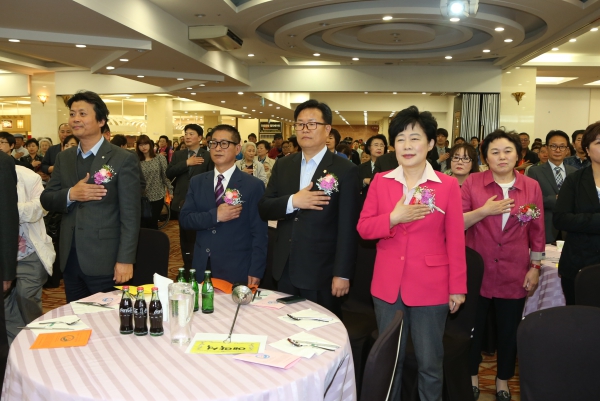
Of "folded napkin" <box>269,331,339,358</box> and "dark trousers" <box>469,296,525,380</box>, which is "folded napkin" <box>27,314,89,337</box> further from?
"dark trousers" <box>469,296,525,380</box>

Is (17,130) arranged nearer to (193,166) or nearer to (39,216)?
(193,166)

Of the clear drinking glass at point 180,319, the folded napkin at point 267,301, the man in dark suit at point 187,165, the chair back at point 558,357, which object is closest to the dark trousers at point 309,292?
the folded napkin at point 267,301

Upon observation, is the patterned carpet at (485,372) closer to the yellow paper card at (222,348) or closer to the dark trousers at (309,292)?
the dark trousers at (309,292)

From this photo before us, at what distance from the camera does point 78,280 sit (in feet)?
10.1


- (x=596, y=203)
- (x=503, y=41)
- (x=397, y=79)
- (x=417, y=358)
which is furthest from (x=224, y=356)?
(x=397, y=79)

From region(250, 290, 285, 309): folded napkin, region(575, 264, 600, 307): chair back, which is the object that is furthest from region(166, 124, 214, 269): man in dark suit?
region(575, 264, 600, 307): chair back

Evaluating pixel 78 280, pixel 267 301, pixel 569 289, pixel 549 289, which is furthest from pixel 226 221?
pixel 549 289

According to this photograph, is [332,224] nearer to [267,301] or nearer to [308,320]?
[267,301]

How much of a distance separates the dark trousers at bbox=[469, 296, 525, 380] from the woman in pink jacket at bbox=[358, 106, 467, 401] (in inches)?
29.1

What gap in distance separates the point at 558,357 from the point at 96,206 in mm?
2501

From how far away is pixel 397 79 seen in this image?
1238 cm

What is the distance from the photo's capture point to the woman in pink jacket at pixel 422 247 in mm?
2432

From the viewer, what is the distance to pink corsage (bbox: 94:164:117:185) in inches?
115

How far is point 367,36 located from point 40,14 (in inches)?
204
